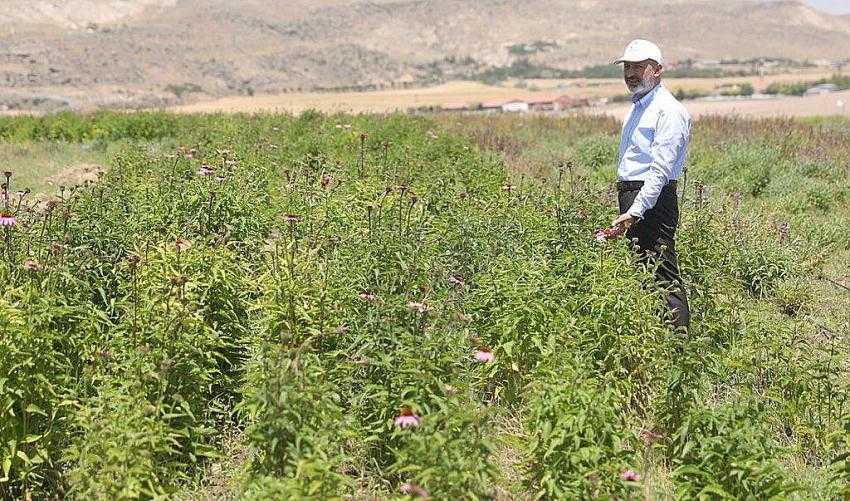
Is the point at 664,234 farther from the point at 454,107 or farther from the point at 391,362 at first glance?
the point at 454,107

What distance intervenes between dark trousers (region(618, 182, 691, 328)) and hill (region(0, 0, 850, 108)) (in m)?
74.7

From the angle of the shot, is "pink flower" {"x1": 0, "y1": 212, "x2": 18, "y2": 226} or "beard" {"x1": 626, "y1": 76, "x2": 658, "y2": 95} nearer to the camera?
"pink flower" {"x1": 0, "y1": 212, "x2": 18, "y2": 226}

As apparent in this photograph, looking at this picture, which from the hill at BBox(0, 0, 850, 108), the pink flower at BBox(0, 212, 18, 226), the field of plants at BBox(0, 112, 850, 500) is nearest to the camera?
the field of plants at BBox(0, 112, 850, 500)

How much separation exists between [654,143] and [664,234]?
0.66m

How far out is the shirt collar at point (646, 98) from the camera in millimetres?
5195

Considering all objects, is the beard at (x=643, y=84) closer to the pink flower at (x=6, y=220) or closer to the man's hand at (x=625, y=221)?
the man's hand at (x=625, y=221)

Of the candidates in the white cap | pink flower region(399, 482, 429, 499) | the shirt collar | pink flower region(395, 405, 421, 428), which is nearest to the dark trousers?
the shirt collar

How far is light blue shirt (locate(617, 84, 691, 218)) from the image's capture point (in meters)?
5.07

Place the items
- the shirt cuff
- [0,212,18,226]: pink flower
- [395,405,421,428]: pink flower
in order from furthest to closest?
1. the shirt cuff
2. [0,212,18,226]: pink flower
3. [395,405,421,428]: pink flower

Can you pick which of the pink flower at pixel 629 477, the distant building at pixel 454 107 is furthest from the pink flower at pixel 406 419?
the distant building at pixel 454 107

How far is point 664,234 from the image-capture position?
540cm

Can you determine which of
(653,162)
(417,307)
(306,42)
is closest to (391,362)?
(417,307)

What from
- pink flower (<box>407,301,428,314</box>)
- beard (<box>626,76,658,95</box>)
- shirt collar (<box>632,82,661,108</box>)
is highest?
beard (<box>626,76,658,95</box>)

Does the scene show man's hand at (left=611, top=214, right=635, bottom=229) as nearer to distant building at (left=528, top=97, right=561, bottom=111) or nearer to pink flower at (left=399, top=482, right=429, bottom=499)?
pink flower at (left=399, top=482, right=429, bottom=499)
